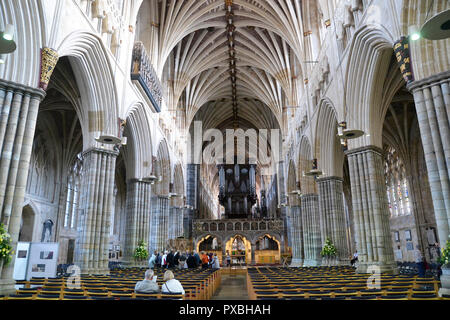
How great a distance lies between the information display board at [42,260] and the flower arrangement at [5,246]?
196 centimetres

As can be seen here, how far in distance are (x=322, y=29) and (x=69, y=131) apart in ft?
61.1

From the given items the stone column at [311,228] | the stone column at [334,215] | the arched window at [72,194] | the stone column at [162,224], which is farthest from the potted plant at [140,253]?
the stone column at [311,228]

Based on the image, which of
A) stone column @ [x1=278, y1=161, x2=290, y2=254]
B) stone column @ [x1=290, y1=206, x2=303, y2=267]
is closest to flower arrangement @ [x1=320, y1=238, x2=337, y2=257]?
stone column @ [x1=290, y1=206, x2=303, y2=267]

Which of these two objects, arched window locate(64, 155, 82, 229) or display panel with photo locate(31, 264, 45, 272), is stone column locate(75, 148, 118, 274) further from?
arched window locate(64, 155, 82, 229)

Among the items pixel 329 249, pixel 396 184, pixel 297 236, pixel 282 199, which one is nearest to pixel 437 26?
pixel 329 249

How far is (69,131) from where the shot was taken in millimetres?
23297

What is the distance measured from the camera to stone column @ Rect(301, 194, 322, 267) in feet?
70.6

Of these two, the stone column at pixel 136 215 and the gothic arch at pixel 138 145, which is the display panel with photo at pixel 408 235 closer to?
the stone column at pixel 136 215

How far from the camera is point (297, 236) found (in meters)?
26.6

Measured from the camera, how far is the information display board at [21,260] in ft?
29.1
